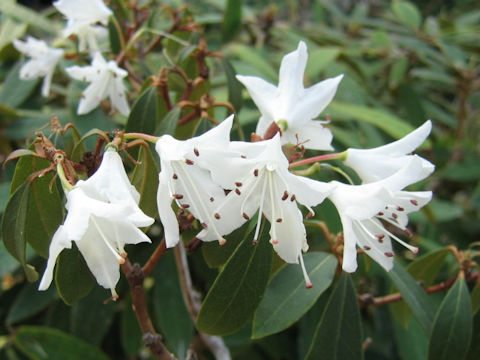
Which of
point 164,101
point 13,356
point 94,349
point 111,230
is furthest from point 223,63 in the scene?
point 13,356

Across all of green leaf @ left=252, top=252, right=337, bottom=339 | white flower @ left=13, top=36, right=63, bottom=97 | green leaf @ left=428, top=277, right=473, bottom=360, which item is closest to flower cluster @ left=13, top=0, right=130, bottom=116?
white flower @ left=13, top=36, right=63, bottom=97

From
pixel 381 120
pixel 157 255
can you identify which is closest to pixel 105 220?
pixel 157 255

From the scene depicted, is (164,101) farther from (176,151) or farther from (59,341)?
(59,341)

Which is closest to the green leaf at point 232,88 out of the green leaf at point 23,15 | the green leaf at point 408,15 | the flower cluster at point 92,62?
the flower cluster at point 92,62

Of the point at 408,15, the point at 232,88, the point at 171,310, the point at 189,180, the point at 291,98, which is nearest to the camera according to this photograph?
the point at 189,180

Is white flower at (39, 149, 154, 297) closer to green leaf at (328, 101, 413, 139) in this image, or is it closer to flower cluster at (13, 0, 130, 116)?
flower cluster at (13, 0, 130, 116)

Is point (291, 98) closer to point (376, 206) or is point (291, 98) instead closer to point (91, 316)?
point (376, 206)

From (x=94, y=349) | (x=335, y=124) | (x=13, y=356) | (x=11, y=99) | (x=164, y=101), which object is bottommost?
(x=13, y=356)
